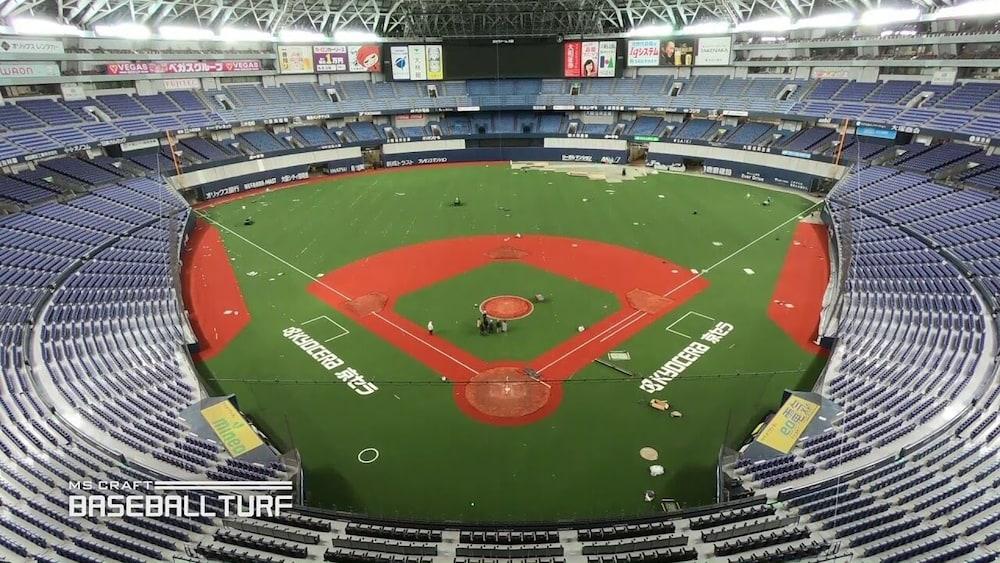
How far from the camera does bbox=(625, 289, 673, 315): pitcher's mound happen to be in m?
32.1

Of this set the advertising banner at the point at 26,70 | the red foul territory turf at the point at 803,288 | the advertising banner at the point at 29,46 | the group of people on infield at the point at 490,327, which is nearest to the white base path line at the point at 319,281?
the group of people on infield at the point at 490,327

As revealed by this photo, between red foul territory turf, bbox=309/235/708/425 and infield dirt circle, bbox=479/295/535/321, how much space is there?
395 centimetres

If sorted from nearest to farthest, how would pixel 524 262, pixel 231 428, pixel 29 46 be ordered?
pixel 231 428, pixel 524 262, pixel 29 46

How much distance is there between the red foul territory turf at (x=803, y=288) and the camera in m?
29.3

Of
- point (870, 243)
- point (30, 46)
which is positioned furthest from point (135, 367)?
point (870, 243)

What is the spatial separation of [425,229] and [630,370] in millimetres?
25954

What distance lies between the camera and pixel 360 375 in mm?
26188

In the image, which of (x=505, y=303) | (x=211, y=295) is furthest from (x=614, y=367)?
(x=211, y=295)

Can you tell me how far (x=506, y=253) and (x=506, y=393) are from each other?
1794 cm

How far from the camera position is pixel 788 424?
20.1 metres

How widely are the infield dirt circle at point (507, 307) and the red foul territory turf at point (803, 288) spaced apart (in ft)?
46.7

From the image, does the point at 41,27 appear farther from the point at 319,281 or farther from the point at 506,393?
the point at 506,393

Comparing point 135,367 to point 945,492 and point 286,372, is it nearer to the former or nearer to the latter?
point 286,372

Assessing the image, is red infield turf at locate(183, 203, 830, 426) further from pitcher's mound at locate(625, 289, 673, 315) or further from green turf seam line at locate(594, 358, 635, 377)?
green turf seam line at locate(594, 358, 635, 377)
